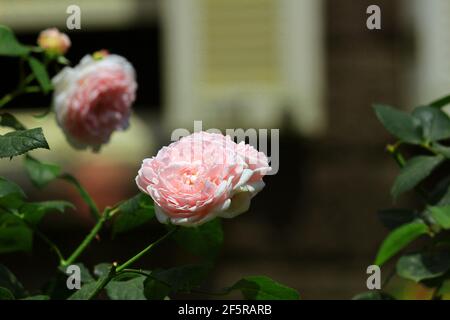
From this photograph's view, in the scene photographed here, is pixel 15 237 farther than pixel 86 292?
Yes

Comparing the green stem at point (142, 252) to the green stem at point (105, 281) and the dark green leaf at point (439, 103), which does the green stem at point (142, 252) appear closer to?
the green stem at point (105, 281)

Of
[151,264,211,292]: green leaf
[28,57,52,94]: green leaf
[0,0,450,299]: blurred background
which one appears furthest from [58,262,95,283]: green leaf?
[0,0,450,299]: blurred background

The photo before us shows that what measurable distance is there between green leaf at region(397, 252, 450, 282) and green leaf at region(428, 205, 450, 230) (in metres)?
0.04

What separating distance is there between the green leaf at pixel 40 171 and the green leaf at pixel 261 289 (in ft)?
0.92

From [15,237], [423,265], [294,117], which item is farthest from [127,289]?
[294,117]

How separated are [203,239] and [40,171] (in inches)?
8.6

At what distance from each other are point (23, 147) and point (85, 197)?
0.79 ft

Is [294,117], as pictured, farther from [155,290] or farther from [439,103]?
[155,290]

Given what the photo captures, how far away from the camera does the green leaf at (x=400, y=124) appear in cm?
94

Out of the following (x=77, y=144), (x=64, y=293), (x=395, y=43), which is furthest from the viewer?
(x=395, y=43)

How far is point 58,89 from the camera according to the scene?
1.02 metres

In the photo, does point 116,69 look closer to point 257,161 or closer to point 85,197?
point 85,197

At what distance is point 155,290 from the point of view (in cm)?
77

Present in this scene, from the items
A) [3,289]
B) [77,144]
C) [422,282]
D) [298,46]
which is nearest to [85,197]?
[77,144]
